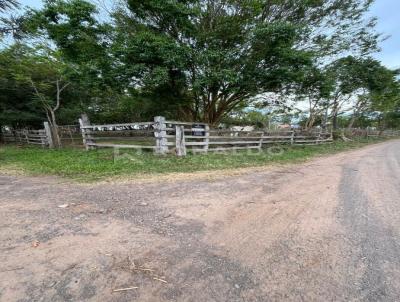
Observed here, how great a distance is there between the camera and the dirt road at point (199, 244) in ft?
6.32

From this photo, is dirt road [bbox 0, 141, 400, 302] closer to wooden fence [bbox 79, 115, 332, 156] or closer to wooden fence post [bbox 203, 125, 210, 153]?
wooden fence [bbox 79, 115, 332, 156]

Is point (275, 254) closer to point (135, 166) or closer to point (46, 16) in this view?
point (135, 166)

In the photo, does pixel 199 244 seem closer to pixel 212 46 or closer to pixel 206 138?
pixel 206 138

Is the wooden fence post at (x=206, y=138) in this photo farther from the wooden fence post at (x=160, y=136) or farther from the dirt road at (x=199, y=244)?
the dirt road at (x=199, y=244)

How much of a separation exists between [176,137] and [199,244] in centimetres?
595

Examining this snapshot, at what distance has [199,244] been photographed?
263 cm

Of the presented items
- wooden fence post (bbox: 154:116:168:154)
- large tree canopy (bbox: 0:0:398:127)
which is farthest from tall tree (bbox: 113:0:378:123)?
wooden fence post (bbox: 154:116:168:154)

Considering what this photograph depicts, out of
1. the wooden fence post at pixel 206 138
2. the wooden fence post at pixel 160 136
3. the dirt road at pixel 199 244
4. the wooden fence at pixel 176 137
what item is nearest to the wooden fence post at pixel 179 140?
the wooden fence at pixel 176 137

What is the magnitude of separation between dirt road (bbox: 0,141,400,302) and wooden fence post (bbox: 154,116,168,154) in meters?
3.68

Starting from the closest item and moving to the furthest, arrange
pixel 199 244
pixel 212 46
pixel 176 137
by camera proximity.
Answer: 1. pixel 199 244
2. pixel 176 137
3. pixel 212 46

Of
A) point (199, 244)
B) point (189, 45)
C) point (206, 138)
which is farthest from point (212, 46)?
point (199, 244)

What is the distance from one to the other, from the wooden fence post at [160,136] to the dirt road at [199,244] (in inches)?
145

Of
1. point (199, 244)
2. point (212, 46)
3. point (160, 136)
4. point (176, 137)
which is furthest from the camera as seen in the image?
point (212, 46)

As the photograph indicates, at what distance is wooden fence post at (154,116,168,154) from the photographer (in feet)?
26.6
